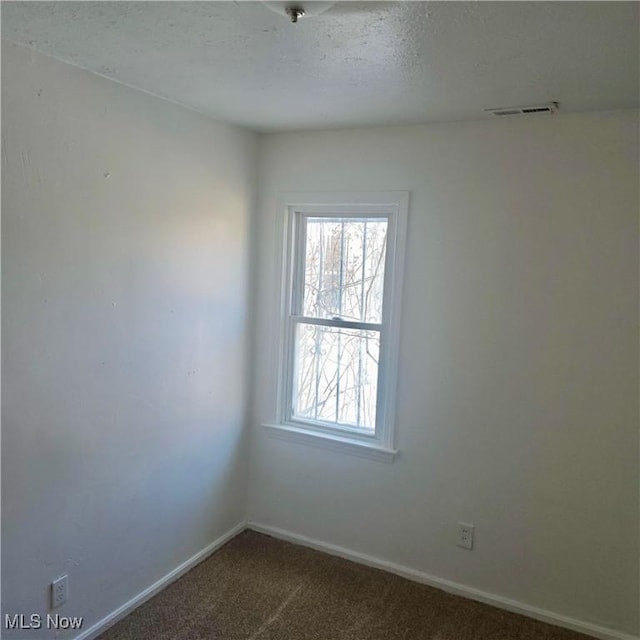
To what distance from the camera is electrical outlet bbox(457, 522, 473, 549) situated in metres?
2.81

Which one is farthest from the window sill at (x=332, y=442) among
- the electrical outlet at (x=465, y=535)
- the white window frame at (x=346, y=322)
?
the electrical outlet at (x=465, y=535)

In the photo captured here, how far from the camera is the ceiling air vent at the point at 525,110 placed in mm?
2350

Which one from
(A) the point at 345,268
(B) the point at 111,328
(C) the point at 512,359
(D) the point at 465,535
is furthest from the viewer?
(A) the point at 345,268

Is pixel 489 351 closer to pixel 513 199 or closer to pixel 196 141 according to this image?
pixel 513 199

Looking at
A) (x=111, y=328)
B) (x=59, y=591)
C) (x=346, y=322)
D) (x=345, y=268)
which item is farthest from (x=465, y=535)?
(x=111, y=328)

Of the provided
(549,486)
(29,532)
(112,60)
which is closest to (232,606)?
(29,532)

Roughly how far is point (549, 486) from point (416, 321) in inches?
38.5

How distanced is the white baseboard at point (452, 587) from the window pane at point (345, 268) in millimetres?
1280

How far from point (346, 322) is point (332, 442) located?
66cm

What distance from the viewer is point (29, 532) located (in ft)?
6.97

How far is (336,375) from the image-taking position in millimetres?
3176
